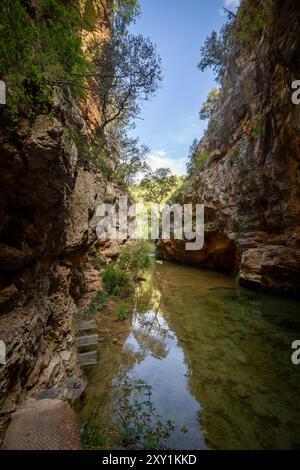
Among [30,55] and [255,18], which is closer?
[30,55]

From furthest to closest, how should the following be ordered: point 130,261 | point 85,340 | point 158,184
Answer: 1. point 158,184
2. point 130,261
3. point 85,340

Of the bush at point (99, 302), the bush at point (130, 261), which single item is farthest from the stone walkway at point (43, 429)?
the bush at point (130, 261)

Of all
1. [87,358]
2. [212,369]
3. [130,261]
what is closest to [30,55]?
[87,358]

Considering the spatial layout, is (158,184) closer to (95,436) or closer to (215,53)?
(215,53)

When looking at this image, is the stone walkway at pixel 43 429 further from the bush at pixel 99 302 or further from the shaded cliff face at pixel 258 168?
the shaded cliff face at pixel 258 168

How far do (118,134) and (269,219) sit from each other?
51.3 ft

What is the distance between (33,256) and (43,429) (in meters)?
2.68

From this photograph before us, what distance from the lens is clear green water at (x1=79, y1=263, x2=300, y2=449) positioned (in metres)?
3.86

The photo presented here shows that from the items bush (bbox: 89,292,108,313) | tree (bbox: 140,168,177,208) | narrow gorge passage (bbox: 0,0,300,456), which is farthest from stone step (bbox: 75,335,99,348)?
tree (bbox: 140,168,177,208)

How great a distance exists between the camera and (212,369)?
18.1ft

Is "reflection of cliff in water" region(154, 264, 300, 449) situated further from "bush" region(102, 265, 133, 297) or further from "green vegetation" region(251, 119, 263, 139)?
"green vegetation" region(251, 119, 263, 139)

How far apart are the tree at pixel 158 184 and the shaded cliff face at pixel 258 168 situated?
1231cm

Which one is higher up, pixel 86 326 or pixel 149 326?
pixel 86 326

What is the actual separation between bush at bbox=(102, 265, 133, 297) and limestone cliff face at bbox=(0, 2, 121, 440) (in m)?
4.78
